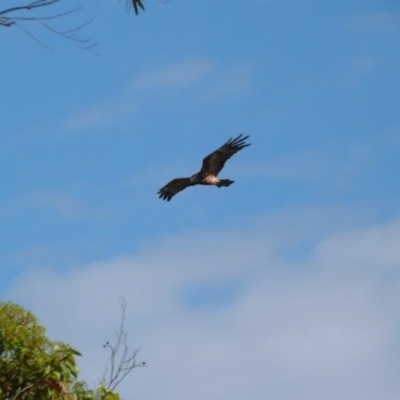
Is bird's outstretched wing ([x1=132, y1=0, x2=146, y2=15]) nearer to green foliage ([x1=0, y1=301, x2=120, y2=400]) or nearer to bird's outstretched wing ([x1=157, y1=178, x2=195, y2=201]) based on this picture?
green foliage ([x1=0, y1=301, x2=120, y2=400])

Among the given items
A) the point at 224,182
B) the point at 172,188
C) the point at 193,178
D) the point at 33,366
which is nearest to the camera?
the point at 33,366

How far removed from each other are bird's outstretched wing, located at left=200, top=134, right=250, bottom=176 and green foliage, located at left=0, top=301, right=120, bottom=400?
12.6 feet

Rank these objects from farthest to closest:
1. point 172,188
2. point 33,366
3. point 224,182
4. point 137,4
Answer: point 172,188
point 224,182
point 33,366
point 137,4

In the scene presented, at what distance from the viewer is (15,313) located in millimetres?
13188

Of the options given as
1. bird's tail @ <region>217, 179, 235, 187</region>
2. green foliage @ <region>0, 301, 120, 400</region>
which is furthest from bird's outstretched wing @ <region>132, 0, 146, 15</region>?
bird's tail @ <region>217, 179, 235, 187</region>

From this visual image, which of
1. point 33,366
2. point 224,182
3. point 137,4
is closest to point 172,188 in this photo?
point 224,182

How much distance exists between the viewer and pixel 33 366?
1166 centimetres

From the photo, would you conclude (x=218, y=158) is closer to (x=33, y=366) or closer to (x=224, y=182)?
(x=224, y=182)

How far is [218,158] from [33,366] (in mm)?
5136

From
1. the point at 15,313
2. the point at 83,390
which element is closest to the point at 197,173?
the point at 15,313

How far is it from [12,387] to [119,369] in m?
1.50

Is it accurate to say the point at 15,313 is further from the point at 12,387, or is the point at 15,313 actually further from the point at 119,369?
the point at 119,369

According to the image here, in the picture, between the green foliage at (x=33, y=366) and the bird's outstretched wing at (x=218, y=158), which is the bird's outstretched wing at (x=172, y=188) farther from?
the green foliage at (x=33, y=366)

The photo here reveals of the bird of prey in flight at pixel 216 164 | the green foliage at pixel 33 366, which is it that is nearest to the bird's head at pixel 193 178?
the bird of prey in flight at pixel 216 164
